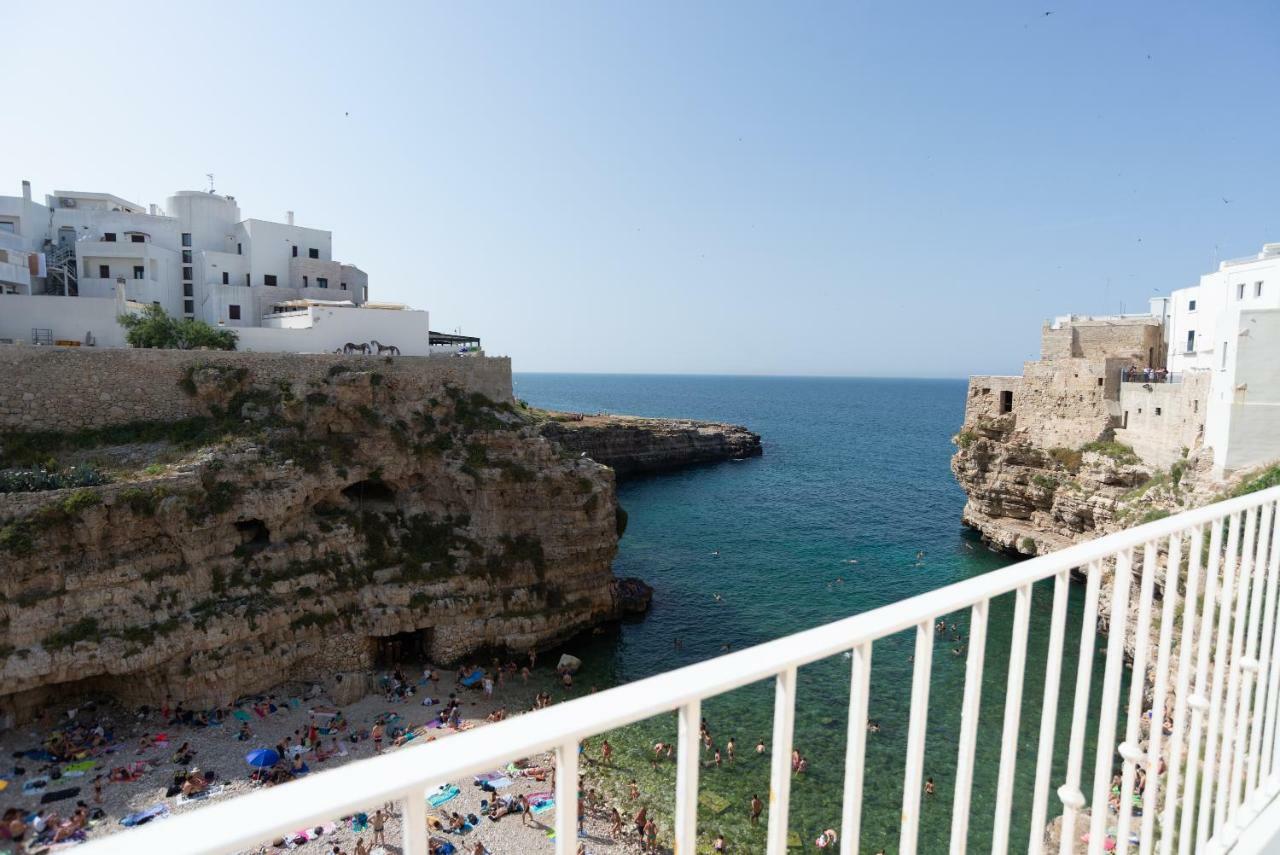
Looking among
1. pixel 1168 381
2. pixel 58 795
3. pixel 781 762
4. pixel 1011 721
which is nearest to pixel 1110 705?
pixel 1011 721

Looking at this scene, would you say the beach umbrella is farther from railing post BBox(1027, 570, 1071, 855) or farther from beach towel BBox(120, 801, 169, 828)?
railing post BBox(1027, 570, 1071, 855)

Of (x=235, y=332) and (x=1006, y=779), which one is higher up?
(x=235, y=332)

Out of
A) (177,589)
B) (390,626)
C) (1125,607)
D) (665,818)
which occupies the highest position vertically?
(1125,607)

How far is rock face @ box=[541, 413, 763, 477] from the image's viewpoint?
52719mm

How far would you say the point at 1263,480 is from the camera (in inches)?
566

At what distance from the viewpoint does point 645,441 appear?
185 feet

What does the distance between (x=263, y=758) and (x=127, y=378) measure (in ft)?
40.1

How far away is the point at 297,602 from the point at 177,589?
276 centimetres

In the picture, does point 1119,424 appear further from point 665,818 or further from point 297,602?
point 297,602

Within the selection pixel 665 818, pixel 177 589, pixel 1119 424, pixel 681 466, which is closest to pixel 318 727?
pixel 177 589

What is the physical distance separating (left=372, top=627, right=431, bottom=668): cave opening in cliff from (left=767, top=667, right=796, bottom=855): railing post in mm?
20358

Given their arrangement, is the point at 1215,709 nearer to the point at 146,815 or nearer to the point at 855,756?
the point at 855,756

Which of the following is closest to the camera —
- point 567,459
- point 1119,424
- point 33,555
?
point 33,555

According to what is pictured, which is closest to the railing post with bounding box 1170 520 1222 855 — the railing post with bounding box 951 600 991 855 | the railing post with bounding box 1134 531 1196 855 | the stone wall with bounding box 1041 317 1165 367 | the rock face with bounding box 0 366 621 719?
the railing post with bounding box 1134 531 1196 855
